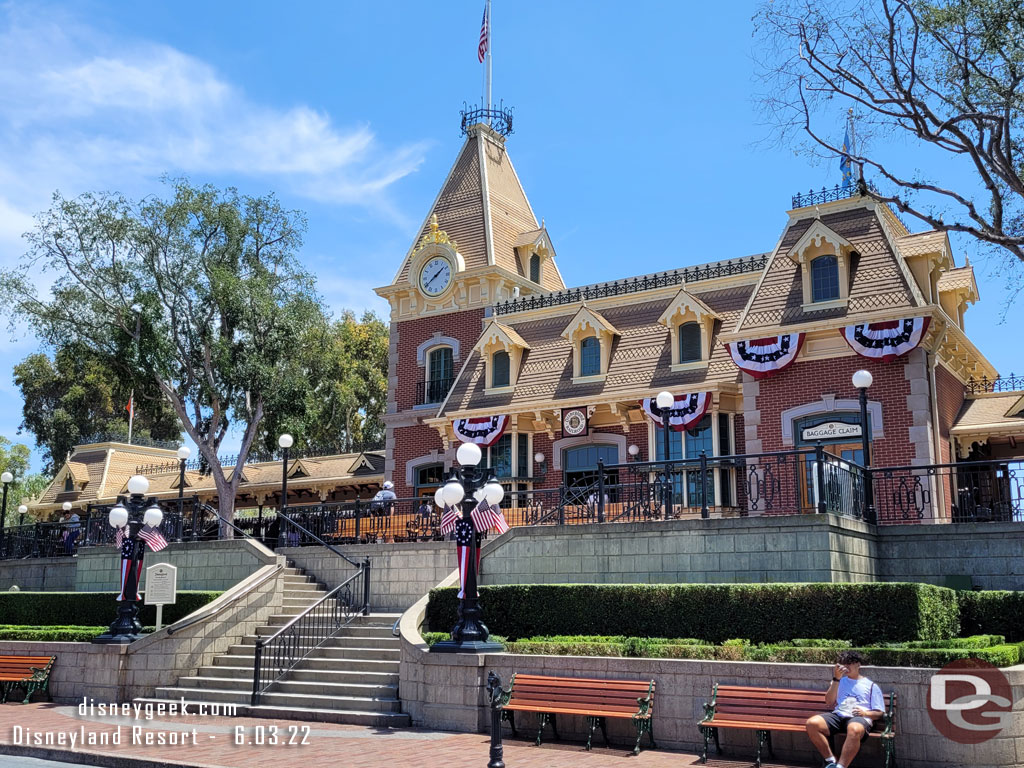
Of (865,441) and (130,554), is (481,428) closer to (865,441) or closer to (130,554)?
(130,554)

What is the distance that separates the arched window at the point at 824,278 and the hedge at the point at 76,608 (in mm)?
15146

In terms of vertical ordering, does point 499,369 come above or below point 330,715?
above

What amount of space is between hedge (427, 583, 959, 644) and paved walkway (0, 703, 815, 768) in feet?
→ 8.09

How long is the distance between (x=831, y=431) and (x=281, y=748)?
14.5 meters

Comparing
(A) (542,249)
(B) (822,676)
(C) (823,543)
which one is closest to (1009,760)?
(B) (822,676)

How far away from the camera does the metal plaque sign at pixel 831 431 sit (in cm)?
2156

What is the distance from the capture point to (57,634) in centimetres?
1958

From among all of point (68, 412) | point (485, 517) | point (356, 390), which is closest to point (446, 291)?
point (485, 517)

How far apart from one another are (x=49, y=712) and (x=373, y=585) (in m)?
6.32

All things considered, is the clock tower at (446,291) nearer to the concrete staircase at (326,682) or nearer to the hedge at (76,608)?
the hedge at (76,608)

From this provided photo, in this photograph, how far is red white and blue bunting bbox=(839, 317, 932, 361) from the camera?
810 inches

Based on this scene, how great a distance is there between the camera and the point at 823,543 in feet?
47.5

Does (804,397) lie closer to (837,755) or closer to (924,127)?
(924,127)

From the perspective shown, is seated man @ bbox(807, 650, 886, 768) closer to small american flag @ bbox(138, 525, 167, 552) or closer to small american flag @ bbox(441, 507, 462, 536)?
small american flag @ bbox(441, 507, 462, 536)
